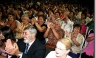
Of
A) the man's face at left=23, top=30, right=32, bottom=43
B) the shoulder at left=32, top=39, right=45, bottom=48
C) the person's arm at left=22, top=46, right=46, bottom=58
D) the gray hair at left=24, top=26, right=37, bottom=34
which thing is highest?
the gray hair at left=24, top=26, right=37, bottom=34

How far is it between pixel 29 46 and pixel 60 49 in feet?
1.07

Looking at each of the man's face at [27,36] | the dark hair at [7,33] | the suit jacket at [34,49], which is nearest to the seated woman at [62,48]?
the suit jacket at [34,49]

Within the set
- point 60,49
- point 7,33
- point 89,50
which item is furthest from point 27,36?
point 89,50

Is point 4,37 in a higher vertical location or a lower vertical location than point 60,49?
higher

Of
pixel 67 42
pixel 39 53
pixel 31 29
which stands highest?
pixel 31 29

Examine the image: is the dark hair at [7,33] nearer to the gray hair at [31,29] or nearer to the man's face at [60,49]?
the gray hair at [31,29]

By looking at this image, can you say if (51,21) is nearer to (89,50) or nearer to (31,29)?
(31,29)

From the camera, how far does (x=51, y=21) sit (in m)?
1.99

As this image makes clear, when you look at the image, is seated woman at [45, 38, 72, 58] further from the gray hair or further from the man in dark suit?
the gray hair

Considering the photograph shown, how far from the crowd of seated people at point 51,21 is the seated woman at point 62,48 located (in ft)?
0.11

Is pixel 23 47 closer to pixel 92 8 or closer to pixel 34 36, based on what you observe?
pixel 34 36

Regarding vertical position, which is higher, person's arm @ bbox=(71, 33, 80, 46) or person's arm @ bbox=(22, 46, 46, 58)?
person's arm @ bbox=(71, 33, 80, 46)

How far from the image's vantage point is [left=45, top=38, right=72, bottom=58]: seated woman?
1.93 meters

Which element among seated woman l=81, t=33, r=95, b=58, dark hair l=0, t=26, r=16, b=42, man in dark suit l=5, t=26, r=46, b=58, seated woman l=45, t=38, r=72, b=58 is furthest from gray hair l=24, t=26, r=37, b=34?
seated woman l=81, t=33, r=95, b=58
